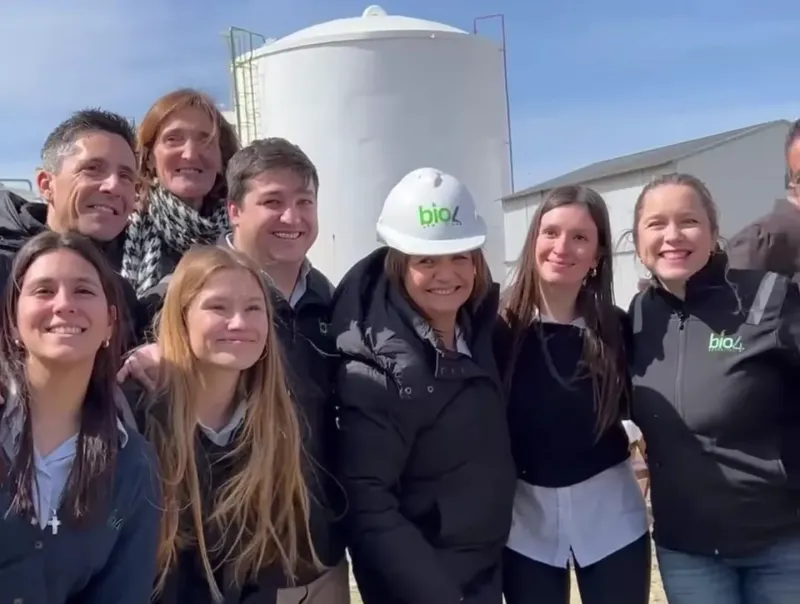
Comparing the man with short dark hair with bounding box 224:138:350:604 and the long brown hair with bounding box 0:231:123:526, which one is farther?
the man with short dark hair with bounding box 224:138:350:604

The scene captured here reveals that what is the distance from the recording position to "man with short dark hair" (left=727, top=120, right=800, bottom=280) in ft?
11.3

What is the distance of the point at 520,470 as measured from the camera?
3.17 metres

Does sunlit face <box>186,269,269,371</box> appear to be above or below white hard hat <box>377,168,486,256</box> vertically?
below

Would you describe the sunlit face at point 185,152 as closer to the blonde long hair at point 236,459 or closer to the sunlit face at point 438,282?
the blonde long hair at point 236,459

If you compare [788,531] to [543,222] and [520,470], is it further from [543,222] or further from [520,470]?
[543,222]

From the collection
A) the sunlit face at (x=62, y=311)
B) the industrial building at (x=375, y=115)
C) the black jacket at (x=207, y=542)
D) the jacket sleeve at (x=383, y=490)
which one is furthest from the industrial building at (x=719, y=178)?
the sunlit face at (x=62, y=311)

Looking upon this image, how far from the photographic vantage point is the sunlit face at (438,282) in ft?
9.62

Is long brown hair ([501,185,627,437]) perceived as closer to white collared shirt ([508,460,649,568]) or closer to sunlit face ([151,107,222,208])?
white collared shirt ([508,460,649,568])

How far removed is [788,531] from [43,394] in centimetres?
230

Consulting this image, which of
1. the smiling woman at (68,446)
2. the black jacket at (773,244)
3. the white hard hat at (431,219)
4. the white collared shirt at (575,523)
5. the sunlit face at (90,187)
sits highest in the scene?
the sunlit face at (90,187)

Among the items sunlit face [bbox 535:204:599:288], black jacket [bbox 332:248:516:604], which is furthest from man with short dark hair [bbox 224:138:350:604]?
sunlit face [bbox 535:204:599:288]

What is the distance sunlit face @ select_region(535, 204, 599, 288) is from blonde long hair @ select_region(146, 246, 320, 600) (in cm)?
104

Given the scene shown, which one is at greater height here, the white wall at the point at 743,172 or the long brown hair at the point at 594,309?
the white wall at the point at 743,172

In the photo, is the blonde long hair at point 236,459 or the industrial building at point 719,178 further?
the industrial building at point 719,178
